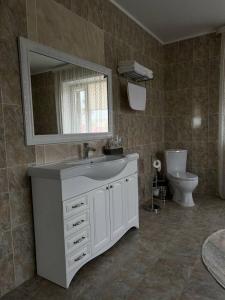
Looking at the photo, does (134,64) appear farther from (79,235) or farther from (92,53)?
(79,235)

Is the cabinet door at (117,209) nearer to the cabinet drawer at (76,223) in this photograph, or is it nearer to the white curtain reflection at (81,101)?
the cabinet drawer at (76,223)

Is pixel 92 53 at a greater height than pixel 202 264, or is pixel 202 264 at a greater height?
pixel 92 53

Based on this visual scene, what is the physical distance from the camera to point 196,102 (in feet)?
12.2

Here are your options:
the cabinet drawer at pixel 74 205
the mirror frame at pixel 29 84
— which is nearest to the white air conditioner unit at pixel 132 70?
the mirror frame at pixel 29 84

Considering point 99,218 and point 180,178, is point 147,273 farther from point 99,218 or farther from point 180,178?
point 180,178

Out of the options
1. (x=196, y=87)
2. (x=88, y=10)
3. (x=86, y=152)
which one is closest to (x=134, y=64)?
(x=88, y=10)

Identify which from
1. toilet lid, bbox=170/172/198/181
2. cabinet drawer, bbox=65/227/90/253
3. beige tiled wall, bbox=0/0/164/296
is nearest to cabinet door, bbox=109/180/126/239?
cabinet drawer, bbox=65/227/90/253

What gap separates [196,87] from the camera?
145 inches

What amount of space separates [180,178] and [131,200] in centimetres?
110

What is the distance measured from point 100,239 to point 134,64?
1.96 meters

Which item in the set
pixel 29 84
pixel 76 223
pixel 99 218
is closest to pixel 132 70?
pixel 29 84

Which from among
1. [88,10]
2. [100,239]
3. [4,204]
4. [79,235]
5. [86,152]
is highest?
[88,10]

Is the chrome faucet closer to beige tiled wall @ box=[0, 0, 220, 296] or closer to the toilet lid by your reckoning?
beige tiled wall @ box=[0, 0, 220, 296]

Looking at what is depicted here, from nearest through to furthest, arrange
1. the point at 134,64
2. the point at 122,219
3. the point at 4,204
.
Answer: the point at 4,204, the point at 122,219, the point at 134,64
